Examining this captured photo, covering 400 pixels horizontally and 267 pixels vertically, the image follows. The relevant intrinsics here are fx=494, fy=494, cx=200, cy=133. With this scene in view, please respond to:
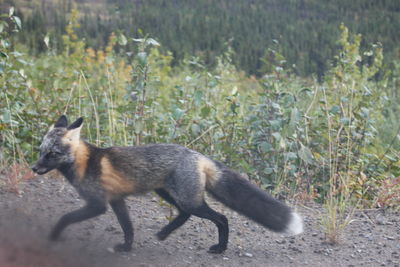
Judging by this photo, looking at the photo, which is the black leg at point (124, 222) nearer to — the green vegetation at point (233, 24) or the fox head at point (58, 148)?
the fox head at point (58, 148)

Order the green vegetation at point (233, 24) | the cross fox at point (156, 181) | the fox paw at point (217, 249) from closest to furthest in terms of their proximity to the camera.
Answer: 1. the cross fox at point (156, 181)
2. the fox paw at point (217, 249)
3. the green vegetation at point (233, 24)

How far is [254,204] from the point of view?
4.25 meters

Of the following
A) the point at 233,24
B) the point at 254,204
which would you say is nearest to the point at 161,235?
the point at 254,204

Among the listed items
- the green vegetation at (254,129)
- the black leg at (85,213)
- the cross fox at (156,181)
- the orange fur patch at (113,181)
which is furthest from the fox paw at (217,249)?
the green vegetation at (254,129)

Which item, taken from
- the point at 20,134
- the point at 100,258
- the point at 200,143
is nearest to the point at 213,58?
the point at 200,143

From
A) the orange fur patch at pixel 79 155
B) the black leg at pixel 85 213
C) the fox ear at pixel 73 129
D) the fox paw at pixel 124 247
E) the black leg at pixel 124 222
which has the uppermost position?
the fox ear at pixel 73 129

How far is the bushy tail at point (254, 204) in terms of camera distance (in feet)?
13.8

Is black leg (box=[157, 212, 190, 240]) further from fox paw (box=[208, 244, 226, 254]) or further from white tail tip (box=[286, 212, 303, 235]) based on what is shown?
white tail tip (box=[286, 212, 303, 235])

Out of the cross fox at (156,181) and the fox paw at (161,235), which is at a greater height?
the cross fox at (156,181)

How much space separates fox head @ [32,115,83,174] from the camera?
4090 mm

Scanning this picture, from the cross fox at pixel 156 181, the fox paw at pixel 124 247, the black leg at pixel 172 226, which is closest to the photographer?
the fox paw at pixel 124 247

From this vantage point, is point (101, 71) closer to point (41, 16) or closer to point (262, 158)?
point (41, 16)

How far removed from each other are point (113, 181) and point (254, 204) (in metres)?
1.24

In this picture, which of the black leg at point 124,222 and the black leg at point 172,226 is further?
the black leg at point 172,226
